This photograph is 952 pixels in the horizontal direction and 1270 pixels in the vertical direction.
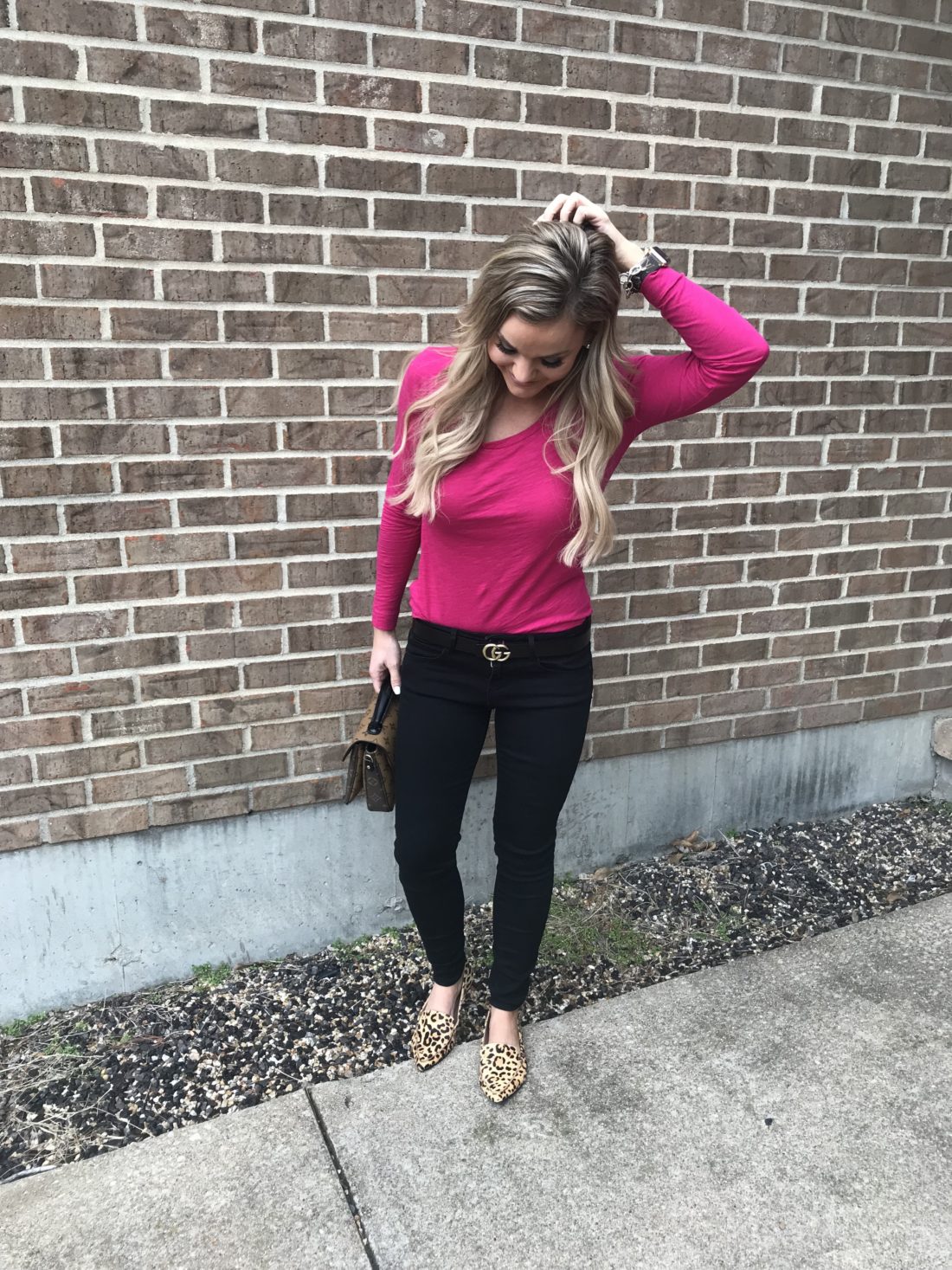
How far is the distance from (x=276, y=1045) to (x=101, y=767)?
915 mm

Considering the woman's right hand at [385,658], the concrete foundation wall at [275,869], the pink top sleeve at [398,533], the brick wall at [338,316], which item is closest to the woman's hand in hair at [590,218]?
the pink top sleeve at [398,533]

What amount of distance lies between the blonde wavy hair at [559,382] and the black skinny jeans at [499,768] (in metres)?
0.31

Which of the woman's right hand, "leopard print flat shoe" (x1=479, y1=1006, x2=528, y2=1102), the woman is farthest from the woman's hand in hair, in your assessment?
"leopard print flat shoe" (x1=479, y1=1006, x2=528, y2=1102)

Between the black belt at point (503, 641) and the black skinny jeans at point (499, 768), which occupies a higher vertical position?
the black belt at point (503, 641)

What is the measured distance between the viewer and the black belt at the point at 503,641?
216 centimetres

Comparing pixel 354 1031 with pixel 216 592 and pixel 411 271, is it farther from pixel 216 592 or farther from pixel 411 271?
pixel 411 271

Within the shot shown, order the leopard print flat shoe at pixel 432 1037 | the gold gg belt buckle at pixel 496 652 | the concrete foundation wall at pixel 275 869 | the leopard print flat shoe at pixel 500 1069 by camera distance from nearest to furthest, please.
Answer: the gold gg belt buckle at pixel 496 652 → the leopard print flat shoe at pixel 500 1069 → the leopard print flat shoe at pixel 432 1037 → the concrete foundation wall at pixel 275 869

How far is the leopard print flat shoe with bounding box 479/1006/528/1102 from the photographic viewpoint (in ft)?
7.69

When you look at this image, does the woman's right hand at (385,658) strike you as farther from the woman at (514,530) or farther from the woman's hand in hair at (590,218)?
the woman's hand in hair at (590,218)

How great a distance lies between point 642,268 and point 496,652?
0.89 meters

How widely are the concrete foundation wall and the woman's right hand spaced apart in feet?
2.34

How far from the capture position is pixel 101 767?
2652 mm

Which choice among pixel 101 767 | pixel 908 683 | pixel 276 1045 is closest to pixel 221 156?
pixel 101 767

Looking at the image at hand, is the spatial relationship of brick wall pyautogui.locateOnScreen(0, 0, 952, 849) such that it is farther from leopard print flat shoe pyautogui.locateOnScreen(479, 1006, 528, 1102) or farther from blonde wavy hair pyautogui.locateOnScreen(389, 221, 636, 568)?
leopard print flat shoe pyautogui.locateOnScreen(479, 1006, 528, 1102)
